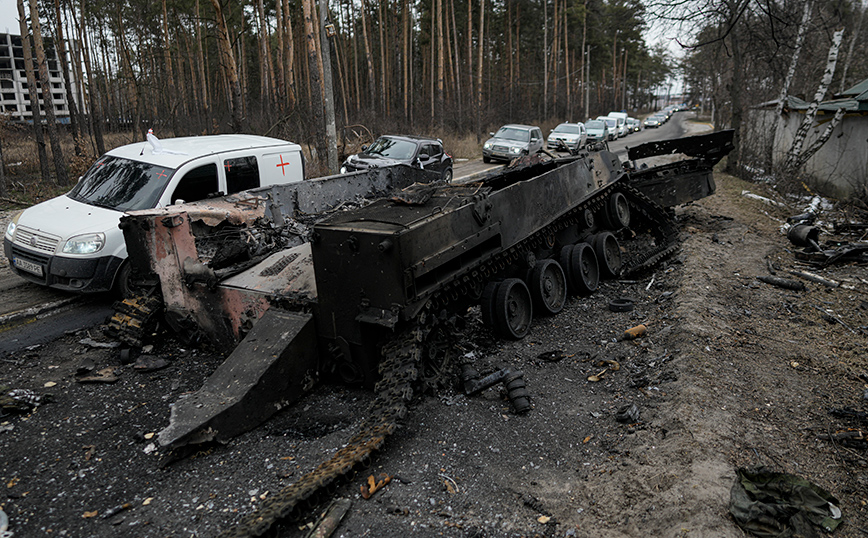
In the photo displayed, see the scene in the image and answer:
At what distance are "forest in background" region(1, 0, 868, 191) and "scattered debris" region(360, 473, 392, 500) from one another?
9754mm

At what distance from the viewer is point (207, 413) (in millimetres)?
4395

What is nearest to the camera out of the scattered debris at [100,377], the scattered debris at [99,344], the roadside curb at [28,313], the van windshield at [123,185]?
the scattered debris at [100,377]

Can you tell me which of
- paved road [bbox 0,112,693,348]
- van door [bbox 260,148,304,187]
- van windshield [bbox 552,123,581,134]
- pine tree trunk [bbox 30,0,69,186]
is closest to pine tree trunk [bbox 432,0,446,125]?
van windshield [bbox 552,123,581,134]

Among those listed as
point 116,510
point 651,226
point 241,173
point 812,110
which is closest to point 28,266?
point 241,173

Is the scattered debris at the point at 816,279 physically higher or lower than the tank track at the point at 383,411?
lower

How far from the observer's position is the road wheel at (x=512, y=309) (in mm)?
6289

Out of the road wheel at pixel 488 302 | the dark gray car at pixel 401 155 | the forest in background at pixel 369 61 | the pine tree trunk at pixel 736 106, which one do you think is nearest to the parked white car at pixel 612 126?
the forest in background at pixel 369 61

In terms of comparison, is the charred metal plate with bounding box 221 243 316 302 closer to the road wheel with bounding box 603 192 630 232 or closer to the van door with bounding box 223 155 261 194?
the van door with bounding box 223 155 261 194

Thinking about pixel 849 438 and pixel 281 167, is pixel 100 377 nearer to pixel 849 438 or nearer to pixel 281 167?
pixel 281 167

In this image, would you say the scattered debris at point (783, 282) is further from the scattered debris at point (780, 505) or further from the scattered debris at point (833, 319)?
the scattered debris at point (780, 505)

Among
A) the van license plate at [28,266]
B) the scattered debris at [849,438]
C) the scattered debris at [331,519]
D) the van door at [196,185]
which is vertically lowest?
the scattered debris at [849,438]

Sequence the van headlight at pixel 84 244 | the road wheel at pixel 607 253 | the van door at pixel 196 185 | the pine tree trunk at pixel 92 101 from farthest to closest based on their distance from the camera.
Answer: the pine tree trunk at pixel 92 101 → the road wheel at pixel 607 253 → the van door at pixel 196 185 → the van headlight at pixel 84 244

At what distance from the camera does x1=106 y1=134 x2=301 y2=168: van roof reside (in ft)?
26.1

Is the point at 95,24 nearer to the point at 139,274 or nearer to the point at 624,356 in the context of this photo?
the point at 139,274
